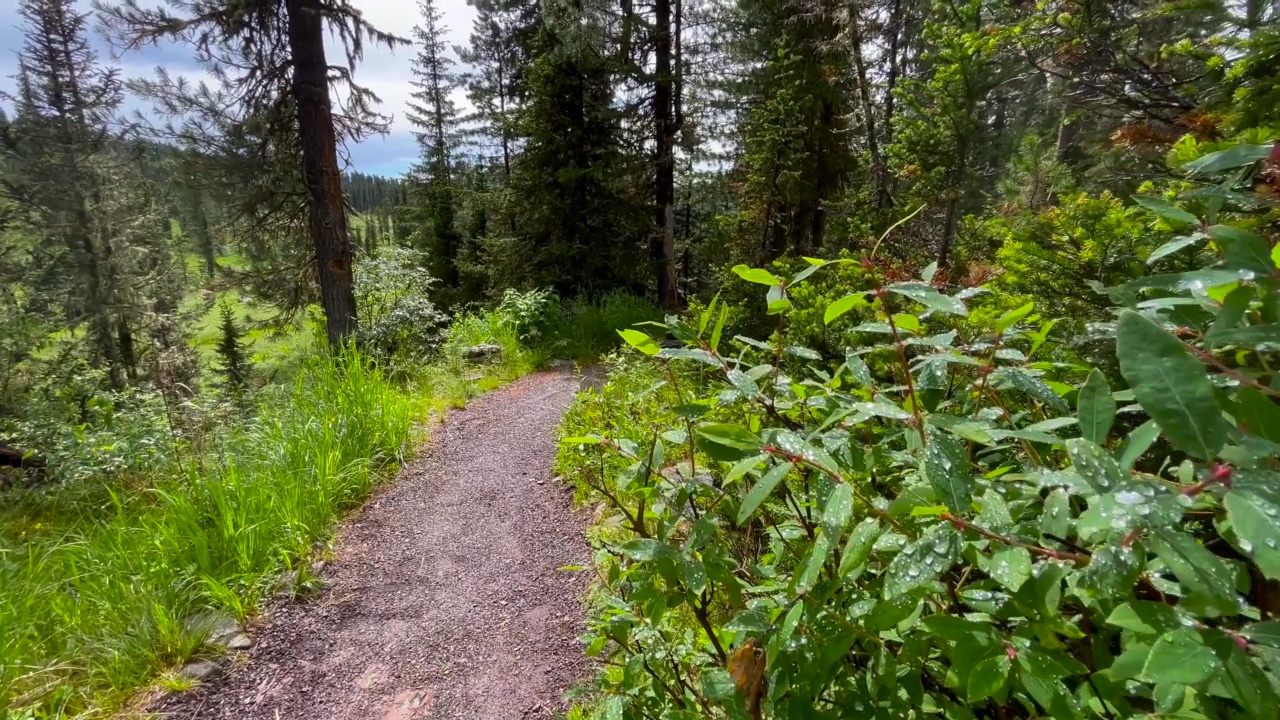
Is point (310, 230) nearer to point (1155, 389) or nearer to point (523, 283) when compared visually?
point (523, 283)

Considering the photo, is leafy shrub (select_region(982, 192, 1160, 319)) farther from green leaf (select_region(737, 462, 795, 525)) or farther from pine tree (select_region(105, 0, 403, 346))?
pine tree (select_region(105, 0, 403, 346))

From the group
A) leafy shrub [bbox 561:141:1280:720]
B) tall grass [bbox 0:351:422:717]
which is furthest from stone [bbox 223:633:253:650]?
leafy shrub [bbox 561:141:1280:720]

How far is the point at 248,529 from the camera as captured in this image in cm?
322

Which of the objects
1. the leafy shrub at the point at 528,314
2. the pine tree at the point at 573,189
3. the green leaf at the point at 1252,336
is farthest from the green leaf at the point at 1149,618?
the pine tree at the point at 573,189

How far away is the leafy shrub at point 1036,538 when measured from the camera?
449 millimetres

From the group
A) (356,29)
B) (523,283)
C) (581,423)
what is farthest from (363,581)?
(523,283)

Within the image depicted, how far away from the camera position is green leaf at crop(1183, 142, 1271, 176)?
0.58 meters

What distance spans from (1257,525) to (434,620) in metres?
3.43

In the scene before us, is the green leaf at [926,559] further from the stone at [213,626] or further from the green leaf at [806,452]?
the stone at [213,626]

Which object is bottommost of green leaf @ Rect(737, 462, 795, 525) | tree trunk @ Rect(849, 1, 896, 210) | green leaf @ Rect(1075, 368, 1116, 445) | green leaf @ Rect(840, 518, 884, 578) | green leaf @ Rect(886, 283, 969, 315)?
green leaf @ Rect(840, 518, 884, 578)

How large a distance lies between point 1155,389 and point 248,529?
13.1 feet

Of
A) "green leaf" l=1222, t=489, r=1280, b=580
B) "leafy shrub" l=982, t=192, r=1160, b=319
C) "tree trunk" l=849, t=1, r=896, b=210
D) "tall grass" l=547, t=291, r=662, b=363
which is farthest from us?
"tall grass" l=547, t=291, r=662, b=363

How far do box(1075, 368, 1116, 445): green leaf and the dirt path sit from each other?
2.49m

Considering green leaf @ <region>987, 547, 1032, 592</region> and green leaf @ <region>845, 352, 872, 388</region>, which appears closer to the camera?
green leaf @ <region>987, 547, 1032, 592</region>
